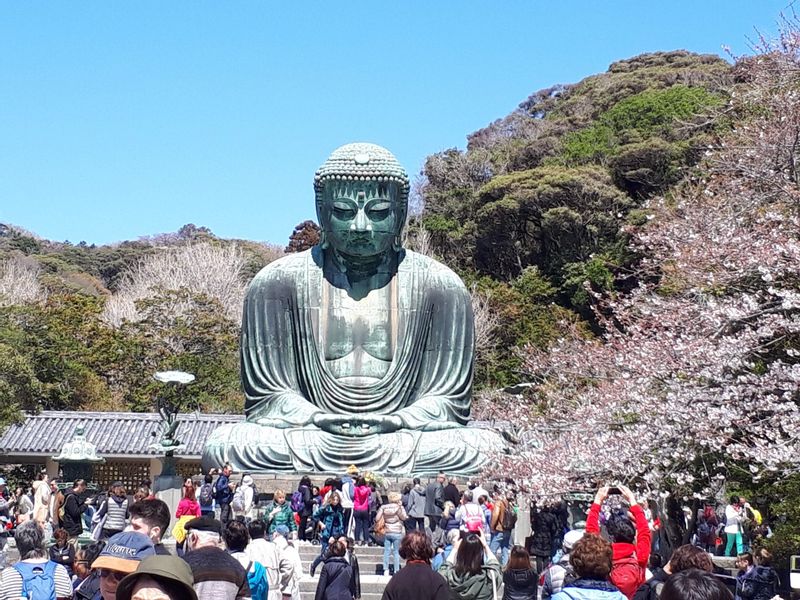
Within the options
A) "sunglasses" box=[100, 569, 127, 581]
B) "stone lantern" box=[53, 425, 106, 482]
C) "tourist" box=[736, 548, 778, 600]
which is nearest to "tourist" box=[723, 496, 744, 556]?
"tourist" box=[736, 548, 778, 600]

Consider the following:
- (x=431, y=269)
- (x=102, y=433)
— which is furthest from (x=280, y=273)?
(x=102, y=433)

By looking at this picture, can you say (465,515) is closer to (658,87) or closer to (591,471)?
(591,471)

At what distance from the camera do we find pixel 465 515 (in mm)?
11055

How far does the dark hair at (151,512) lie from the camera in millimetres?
5031

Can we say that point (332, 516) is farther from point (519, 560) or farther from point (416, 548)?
point (416, 548)

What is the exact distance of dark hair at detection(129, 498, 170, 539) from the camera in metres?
5.03

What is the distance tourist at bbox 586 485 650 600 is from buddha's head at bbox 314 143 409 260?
36.6 feet

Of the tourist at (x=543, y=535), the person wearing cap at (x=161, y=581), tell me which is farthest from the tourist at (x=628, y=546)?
the tourist at (x=543, y=535)

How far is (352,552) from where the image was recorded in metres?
8.52

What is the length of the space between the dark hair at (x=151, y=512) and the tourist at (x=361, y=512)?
8.27m

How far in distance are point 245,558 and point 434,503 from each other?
282 inches

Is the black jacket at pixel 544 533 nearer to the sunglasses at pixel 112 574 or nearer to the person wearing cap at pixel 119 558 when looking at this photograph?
the person wearing cap at pixel 119 558

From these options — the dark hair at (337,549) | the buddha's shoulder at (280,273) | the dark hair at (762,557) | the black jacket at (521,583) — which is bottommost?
the dark hair at (762,557)

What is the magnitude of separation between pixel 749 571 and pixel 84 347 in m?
26.3
